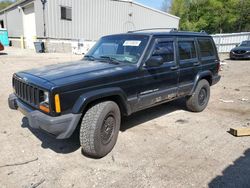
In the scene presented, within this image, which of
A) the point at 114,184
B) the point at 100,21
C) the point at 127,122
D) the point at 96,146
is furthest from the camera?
the point at 100,21

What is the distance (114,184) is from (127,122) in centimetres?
209

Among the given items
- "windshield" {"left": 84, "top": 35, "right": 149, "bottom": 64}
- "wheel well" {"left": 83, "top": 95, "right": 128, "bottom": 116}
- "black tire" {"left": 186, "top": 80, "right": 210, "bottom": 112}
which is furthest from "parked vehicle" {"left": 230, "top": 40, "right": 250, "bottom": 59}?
"wheel well" {"left": 83, "top": 95, "right": 128, "bottom": 116}

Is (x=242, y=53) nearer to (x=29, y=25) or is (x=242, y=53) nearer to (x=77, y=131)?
(x=77, y=131)

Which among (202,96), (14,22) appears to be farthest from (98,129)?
(14,22)

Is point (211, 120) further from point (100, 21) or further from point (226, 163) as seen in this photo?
point (100, 21)

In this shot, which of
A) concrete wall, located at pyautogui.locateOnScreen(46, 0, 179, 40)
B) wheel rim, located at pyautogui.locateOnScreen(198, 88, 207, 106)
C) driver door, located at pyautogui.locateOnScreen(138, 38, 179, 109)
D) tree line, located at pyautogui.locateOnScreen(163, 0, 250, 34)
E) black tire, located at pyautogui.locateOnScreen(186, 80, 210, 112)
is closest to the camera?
driver door, located at pyautogui.locateOnScreen(138, 38, 179, 109)

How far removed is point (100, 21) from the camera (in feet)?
69.5

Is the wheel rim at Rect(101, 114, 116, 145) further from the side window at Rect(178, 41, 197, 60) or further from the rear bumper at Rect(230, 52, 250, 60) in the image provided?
the rear bumper at Rect(230, 52, 250, 60)

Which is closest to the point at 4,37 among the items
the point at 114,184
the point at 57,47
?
the point at 57,47

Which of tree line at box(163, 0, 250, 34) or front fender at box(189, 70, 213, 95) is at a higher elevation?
tree line at box(163, 0, 250, 34)

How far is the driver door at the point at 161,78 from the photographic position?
405 centimetres

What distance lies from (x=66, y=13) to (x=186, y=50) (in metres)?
16.3

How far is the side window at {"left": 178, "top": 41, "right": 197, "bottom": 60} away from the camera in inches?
191

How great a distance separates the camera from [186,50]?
505 centimetres
